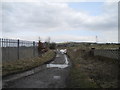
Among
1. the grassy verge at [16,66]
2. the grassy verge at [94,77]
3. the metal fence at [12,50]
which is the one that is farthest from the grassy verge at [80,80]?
the metal fence at [12,50]

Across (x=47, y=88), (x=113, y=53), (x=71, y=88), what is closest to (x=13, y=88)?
(x=47, y=88)

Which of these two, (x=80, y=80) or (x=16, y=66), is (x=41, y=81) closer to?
(x=80, y=80)

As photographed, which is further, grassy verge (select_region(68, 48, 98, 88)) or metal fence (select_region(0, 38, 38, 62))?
metal fence (select_region(0, 38, 38, 62))

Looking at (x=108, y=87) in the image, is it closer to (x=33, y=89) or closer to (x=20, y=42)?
(x=33, y=89)

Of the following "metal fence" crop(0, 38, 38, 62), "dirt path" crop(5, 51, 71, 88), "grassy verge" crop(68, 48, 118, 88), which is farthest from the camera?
"metal fence" crop(0, 38, 38, 62)

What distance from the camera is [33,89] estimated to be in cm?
900

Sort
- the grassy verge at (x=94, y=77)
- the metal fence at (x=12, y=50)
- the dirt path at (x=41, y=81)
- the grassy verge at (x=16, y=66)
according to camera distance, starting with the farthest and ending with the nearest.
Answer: the metal fence at (x=12, y=50) < the grassy verge at (x=16, y=66) < the grassy verge at (x=94, y=77) < the dirt path at (x=41, y=81)

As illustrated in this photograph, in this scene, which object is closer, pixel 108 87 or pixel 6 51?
pixel 108 87

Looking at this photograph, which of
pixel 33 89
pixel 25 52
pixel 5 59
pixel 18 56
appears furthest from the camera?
pixel 25 52

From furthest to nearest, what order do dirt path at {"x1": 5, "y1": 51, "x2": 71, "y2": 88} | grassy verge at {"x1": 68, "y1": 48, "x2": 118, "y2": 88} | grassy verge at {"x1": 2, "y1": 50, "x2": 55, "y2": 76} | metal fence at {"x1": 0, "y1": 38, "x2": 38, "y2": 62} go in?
1. metal fence at {"x1": 0, "y1": 38, "x2": 38, "y2": 62}
2. grassy verge at {"x1": 2, "y1": 50, "x2": 55, "y2": 76}
3. grassy verge at {"x1": 68, "y1": 48, "x2": 118, "y2": 88}
4. dirt path at {"x1": 5, "y1": 51, "x2": 71, "y2": 88}

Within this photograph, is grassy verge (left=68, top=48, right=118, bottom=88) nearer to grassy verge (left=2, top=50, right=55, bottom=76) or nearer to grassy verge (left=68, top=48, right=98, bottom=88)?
grassy verge (left=68, top=48, right=98, bottom=88)

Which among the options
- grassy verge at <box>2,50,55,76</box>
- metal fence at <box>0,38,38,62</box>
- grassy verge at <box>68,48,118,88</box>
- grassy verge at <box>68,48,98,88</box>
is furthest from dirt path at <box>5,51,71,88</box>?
metal fence at <box>0,38,38,62</box>

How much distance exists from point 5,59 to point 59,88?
45.1ft

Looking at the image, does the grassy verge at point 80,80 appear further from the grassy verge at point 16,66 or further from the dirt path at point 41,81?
the grassy verge at point 16,66
